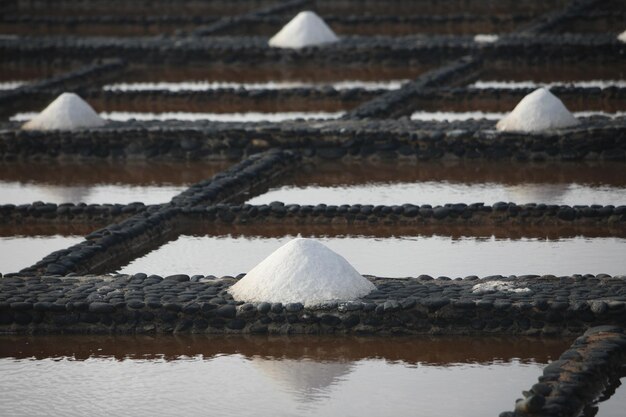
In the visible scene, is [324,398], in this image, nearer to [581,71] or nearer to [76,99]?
[76,99]

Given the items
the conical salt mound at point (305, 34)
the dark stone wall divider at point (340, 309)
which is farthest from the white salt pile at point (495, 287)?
the conical salt mound at point (305, 34)

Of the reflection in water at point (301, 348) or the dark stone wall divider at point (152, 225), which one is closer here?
the reflection in water at point (301, 348)

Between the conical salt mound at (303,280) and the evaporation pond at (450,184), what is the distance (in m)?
3.27

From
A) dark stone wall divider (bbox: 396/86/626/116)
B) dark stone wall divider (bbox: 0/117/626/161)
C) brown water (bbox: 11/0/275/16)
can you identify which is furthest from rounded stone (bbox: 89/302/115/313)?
brown water (bbox: 11/0/275/16)

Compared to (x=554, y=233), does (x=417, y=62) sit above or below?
above

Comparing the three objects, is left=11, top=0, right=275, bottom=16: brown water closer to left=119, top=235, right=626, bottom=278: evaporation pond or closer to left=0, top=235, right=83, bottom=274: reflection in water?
left=0, top=235, right=83, bottom=274: reflection in water

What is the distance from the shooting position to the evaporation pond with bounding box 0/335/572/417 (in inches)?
274

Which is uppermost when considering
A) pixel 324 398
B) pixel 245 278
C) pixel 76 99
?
pixel 76 99

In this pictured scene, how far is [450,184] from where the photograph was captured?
1209 cm

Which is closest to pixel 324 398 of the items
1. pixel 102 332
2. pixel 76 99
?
pixel 102 332

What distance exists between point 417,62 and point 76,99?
5998mm

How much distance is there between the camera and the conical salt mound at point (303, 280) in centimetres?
802

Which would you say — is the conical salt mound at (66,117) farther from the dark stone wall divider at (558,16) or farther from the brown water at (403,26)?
the brown water at (403,26)

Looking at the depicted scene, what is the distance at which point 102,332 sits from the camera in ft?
26.9
